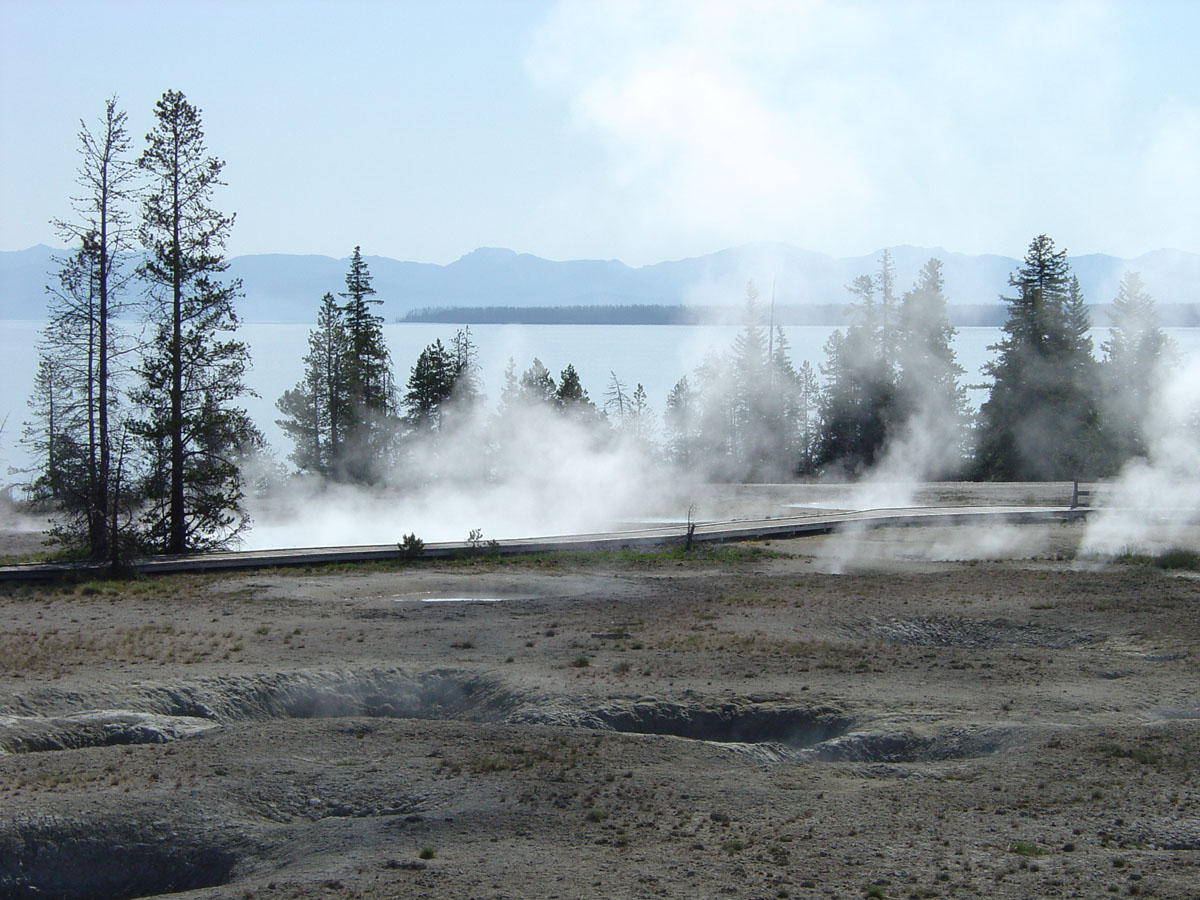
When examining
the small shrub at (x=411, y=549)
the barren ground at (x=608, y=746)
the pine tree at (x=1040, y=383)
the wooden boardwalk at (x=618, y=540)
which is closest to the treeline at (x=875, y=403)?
the pine tree at (x=1040, y=383)

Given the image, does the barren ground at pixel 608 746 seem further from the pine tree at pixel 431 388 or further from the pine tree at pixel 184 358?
the pine tree at pixel 431 388

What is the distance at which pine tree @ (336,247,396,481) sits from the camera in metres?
53.5

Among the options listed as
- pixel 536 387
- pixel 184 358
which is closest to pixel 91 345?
pixel 184 358

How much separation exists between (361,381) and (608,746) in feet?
149

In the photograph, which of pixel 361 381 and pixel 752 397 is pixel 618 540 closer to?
pixel 361 381

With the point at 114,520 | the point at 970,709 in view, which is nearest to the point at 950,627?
the point at 970,709

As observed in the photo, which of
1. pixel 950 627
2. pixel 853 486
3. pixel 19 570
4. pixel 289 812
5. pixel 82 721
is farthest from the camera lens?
pixel 853 486

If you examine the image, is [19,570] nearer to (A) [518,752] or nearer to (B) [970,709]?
(A) [518,752]

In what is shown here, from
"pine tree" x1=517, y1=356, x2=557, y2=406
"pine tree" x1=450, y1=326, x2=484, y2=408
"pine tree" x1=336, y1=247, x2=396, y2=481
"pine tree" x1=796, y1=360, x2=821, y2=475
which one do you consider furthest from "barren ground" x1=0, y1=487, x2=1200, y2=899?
"pine tree" x1=796, y1=360, x2=821, y2=475

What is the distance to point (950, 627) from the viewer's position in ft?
56.0

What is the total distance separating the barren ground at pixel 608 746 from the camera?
8.01 meters

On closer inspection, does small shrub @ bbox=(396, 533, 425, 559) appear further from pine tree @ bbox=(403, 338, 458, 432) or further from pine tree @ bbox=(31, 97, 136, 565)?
pine tree @ bbox=(403, 338, 458, 432)

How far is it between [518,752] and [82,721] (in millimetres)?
4991

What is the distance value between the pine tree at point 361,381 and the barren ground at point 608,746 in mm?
33895
